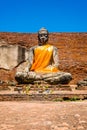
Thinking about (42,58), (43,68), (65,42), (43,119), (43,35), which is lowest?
(43,119)

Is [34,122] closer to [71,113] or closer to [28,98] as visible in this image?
[71,113]

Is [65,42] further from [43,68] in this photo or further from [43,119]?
[43,119]

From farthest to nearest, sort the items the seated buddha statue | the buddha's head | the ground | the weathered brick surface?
the weathered brick surface → the buddha's head → the seated buddha statue → the ground

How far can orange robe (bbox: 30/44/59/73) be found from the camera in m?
9.68

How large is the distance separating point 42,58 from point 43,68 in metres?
0.32

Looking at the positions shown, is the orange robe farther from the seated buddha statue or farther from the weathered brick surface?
the weathered brick surface

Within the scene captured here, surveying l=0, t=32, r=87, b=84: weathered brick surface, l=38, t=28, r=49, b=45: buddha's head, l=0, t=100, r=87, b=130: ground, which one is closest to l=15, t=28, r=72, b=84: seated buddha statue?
l=38, t=28, r=49, b=45: buddha's head

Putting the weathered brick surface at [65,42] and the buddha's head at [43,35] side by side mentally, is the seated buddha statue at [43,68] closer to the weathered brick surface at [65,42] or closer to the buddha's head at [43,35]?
the buddha's head at [43,35]

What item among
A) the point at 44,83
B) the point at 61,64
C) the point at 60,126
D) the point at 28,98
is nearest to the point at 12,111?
the point at 60,126

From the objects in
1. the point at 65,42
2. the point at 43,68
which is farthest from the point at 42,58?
the point at 65,42

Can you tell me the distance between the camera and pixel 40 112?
3957 millimetres

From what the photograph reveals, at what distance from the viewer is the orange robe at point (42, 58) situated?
31.8ft

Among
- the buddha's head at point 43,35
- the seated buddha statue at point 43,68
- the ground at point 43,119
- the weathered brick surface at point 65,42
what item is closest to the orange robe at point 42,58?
the seated buddha statue at point 43,68

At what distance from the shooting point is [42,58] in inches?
388
